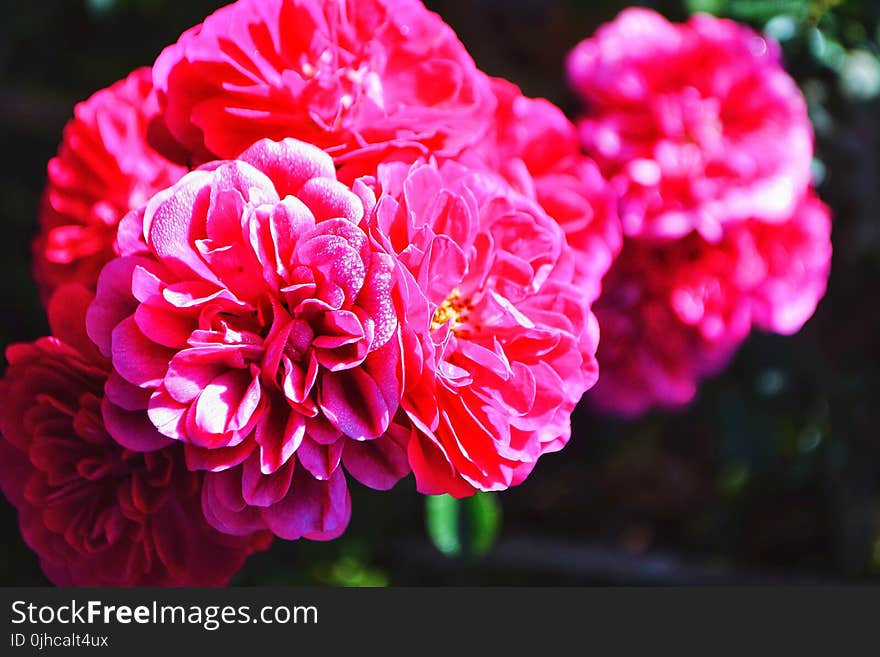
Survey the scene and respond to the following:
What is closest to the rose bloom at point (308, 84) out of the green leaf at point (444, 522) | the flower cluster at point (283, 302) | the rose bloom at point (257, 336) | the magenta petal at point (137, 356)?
the flower cluster at point (283, 302)

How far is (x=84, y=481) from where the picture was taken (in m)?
0.91

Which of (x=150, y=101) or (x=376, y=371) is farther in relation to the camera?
(x=150, y=101)

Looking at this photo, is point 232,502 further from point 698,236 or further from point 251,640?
point 698,236

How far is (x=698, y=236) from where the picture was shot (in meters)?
1.24

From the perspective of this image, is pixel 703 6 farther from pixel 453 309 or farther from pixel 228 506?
pixel 228 506

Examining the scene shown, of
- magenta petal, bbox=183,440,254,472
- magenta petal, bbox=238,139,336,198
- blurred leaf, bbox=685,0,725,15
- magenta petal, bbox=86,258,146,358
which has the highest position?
magenta petal, bbox=238,139,336,198

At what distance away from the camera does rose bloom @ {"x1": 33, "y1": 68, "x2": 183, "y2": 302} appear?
1018 millimetres

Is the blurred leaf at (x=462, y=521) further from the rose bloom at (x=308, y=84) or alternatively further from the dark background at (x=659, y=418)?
the rose bloom at (x=308, y=84)

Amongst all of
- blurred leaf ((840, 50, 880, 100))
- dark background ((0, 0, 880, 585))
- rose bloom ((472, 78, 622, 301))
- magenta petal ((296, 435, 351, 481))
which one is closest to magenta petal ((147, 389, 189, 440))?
magenta petal ((296, 435, 351, 481))

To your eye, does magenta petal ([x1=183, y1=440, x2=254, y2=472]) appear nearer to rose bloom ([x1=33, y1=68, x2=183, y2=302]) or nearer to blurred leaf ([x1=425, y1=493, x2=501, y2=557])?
rose bloom ([x1=33, y1=68, x2=183, y2=302])

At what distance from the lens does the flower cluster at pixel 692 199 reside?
1232mm

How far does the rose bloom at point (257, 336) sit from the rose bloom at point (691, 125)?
0.54 meters

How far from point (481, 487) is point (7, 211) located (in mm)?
1698

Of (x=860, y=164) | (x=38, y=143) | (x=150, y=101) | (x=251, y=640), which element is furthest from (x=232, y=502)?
(x=860, y=164)
